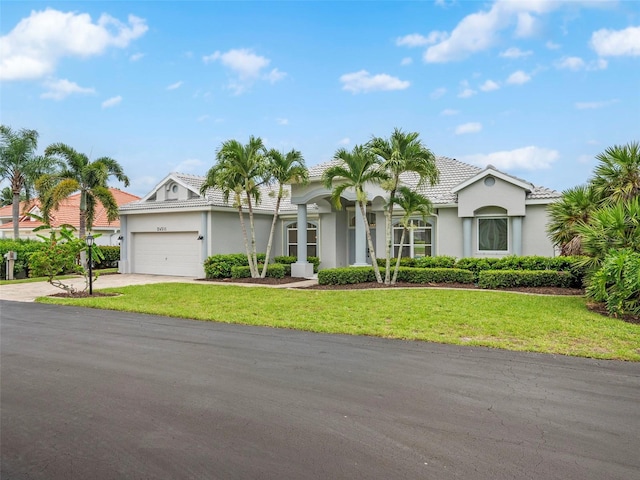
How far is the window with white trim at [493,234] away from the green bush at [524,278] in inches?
120

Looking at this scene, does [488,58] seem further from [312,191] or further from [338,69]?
[312,191]

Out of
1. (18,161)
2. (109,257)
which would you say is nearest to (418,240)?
(109,257)

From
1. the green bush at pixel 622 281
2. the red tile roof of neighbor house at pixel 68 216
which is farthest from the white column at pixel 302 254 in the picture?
the red tile roof of neighbor house at pixel 68 216

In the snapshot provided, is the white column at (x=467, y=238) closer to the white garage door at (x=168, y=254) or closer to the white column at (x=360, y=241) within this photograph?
the white column at (x=360, y=241)

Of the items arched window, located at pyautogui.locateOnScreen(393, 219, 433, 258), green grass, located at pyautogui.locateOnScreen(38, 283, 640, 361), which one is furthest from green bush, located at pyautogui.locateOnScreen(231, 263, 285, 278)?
arched window, located at pyautogui.locateOnScreen(393, 219, 433, 258)

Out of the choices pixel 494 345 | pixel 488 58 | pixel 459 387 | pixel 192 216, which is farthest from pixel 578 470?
pixel 192 216

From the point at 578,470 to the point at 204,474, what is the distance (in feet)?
9.17

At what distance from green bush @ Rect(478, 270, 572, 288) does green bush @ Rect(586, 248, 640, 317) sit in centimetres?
459

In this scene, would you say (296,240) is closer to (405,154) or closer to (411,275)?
(411,275)

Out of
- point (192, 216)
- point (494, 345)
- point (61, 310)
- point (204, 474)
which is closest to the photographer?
point (204, 474)

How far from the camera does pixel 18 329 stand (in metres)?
9.17

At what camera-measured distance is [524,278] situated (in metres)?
14.8

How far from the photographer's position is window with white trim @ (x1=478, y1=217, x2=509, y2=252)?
17797 millimetres

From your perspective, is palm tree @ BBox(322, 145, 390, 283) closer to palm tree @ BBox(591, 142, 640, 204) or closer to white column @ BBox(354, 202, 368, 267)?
white column @ BBox(354, 202, 368, 267)
